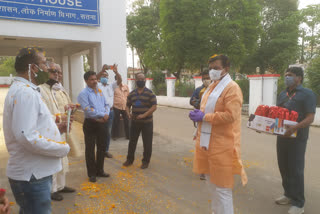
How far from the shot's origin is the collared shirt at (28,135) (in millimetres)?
1765

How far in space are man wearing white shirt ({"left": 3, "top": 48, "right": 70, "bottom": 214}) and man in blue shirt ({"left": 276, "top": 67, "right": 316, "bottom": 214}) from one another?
281 cm

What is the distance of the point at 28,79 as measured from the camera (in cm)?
196

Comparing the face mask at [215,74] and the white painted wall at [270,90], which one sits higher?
the face mask at [215,74]

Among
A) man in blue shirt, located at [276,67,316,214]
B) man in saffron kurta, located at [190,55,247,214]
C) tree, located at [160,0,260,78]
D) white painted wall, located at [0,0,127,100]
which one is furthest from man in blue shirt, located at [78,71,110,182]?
tree, located at [160,0,260,78]

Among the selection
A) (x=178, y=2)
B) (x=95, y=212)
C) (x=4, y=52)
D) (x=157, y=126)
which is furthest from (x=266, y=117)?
(x=178, y=2)

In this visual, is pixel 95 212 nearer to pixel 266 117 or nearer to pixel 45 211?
pixel 45 211

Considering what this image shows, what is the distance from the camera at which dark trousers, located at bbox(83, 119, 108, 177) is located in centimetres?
447

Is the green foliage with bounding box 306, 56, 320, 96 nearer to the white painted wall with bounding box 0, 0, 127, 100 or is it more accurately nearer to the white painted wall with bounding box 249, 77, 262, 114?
the white painted wall with bounding box 249, 77, 262, 114

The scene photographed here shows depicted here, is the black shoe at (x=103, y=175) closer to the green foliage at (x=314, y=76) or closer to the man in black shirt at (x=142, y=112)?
the man in black shirt at (x=142, y=112)

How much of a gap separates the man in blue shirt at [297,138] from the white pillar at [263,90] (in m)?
8.31

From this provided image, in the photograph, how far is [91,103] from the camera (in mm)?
4426

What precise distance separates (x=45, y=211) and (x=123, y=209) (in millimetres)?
1747

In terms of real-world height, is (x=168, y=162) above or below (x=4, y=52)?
below

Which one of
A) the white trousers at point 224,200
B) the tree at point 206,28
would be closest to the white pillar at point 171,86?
the tree at point 206,28
